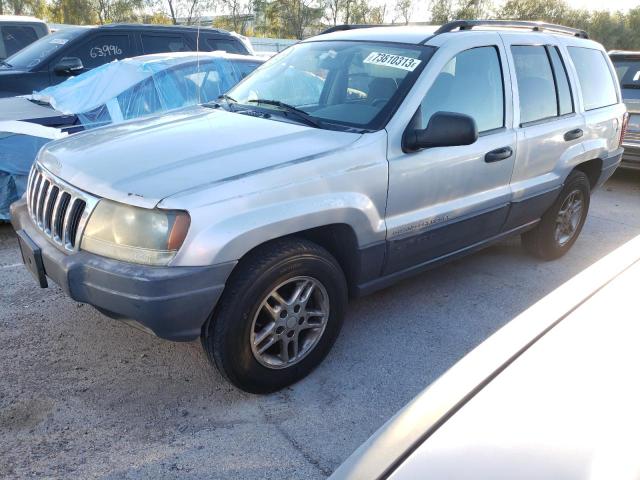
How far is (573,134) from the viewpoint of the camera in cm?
425

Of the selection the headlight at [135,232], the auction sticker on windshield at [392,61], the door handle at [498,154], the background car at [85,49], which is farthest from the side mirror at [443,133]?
the background car at [85,49]

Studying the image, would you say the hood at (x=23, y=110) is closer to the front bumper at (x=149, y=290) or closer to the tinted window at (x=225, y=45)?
the tinted window at (x=225, y=45)

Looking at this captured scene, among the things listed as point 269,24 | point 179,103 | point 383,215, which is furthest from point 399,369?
point 269,24

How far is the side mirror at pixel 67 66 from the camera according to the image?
6.53 meters

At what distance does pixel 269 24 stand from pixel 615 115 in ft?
93.2

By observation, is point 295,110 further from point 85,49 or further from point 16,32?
point 16,32

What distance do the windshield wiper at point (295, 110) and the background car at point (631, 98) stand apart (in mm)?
5648

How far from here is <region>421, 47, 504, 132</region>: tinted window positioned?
3.26 meters

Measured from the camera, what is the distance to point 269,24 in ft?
100

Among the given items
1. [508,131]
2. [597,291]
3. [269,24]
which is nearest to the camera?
[597,291]

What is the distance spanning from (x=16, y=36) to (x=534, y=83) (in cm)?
861

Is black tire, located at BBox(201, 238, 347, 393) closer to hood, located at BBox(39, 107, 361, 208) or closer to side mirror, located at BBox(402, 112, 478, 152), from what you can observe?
hood, located at BBox(39, 107, 361, 208)

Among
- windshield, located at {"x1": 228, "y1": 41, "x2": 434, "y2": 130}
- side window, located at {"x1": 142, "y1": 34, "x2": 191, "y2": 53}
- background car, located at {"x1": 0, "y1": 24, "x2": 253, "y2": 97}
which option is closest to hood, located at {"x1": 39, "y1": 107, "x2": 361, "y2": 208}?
windshield, located at {"x1": 228, "y1": 41, "x2": 434, "y2": 130}

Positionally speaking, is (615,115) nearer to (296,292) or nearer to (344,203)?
(344,203)
